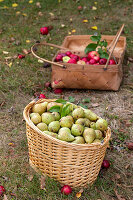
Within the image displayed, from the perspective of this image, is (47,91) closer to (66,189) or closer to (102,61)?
(102,61)

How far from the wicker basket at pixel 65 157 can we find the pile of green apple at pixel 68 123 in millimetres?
93

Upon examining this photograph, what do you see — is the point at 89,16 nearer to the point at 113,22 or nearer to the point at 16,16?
the point at 113,22

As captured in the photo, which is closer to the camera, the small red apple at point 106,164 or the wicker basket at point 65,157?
the wicker basket at point 65,157

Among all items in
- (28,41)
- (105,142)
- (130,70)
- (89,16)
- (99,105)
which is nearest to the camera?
(105,142)

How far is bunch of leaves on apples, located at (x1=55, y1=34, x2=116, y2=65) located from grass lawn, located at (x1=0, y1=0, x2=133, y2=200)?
494 millimetres

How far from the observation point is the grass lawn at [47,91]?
290 cm

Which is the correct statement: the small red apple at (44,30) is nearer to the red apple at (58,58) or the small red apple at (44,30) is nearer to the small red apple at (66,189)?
the red apple at (58,58)

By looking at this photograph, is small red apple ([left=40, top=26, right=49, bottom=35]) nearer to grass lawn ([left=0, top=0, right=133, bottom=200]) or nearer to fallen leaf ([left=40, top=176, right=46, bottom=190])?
grass lawn ([left=0, top=0, right=133, bottom=200])

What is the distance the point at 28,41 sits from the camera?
597cm

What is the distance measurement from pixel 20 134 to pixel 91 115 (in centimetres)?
119

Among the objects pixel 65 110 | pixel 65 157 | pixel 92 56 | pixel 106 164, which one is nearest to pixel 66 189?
pixel 65 157

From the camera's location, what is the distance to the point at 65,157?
2.54m

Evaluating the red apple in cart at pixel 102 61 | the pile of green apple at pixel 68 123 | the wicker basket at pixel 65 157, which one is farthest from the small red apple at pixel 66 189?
the red apple in cart at pixel 102 61

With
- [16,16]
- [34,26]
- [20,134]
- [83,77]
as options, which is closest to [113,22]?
[34,26]
